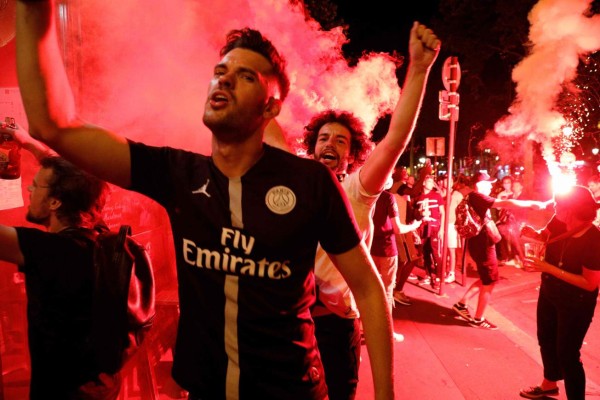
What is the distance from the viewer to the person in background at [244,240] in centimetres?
161

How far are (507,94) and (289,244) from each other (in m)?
29.0

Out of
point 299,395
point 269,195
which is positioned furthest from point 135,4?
point 299,395

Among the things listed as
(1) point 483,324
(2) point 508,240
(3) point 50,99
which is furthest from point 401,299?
(3) point 50,99

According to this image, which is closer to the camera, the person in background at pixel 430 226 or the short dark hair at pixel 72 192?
the short dark hair at pixel 72 192

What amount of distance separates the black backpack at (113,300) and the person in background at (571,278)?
3855mm

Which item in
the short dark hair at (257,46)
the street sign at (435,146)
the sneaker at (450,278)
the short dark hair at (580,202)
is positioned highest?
the street sign at (435,146)

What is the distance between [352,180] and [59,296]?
172 centimetres

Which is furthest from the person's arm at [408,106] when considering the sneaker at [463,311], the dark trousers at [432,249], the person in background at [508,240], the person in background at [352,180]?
the person in background at [508,240]

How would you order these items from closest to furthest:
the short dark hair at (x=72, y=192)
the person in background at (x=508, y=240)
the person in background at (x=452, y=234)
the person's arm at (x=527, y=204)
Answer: the short dark hair at (x=72, y=192) < the person's arm at (x=527, y=204) < the person in background at (x=452, y=234) < the person in background at (x=508, y=240)

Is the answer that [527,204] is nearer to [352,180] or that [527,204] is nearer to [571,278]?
[571,278]

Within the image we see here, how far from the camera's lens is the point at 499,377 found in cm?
518

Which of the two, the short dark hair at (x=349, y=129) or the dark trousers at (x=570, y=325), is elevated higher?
the short dark hair at (x=349, y=129)

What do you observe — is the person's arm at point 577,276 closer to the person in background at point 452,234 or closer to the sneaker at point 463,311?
the sneaker at point 463,311

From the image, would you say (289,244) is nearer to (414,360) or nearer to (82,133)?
(82,133)
